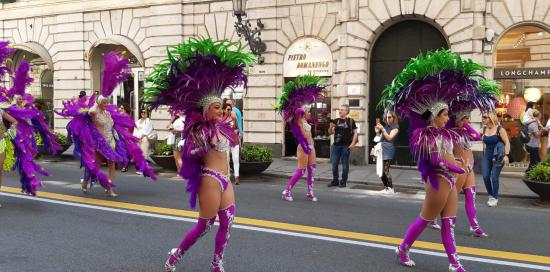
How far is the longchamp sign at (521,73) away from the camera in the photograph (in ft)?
45.5

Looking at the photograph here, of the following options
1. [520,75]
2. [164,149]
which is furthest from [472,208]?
[520,75]

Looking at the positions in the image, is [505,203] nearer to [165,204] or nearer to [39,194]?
[165,204]

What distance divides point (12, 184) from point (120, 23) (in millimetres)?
10912

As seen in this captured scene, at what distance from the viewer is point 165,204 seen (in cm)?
852

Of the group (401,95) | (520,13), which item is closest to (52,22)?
(520,13)

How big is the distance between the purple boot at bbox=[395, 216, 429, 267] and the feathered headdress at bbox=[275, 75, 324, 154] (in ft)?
13.0

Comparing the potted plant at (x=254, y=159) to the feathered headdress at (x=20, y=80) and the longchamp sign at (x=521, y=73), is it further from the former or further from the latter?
the longchamp sign at (x=521, y=73)

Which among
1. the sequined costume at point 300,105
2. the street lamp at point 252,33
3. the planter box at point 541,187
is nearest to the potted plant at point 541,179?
the planter box at point 541,187

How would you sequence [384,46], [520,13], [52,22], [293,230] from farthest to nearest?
[52,22]
[384,46]
[520,13]
[293,230]

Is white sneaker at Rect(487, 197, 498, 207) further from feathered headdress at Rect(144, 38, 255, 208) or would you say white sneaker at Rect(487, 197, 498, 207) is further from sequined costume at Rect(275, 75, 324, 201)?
feathered headdress at Rect(144, 38, 255, 208)

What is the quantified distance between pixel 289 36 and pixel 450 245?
12634 millimetres

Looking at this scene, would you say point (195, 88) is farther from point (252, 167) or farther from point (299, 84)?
point (252, 167)

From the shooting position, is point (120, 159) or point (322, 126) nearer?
point (120, 159)

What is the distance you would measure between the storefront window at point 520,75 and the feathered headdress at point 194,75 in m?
11.3
